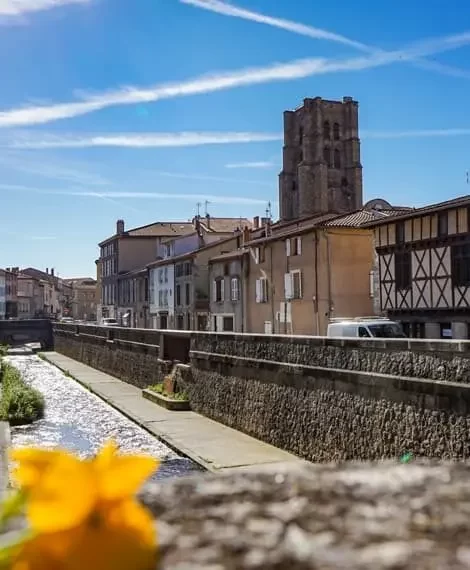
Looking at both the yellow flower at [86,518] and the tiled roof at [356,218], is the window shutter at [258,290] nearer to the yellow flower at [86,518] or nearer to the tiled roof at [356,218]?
the tiled roof at [356,218]

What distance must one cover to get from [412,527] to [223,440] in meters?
17.2

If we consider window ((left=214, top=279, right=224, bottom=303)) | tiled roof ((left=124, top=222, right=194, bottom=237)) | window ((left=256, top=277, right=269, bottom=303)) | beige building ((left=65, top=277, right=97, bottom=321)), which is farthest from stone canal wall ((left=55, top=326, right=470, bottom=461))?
beige building ((left=65, top=277, right=97, bottom=321))

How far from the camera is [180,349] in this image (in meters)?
27.1

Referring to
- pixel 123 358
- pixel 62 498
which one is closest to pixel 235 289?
pixel 123 358

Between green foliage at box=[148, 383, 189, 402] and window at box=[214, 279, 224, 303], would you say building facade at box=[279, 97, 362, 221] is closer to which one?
window at box=[214, 279, 224, 303]

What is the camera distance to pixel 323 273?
3294 cm

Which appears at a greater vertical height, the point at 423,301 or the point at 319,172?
the point at 319,172

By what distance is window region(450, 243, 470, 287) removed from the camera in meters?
24.3

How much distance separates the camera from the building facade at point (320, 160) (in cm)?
7431

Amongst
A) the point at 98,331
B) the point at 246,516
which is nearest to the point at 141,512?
the point at 246,516

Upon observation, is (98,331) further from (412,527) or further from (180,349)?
(412,527)

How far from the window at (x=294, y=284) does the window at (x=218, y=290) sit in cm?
913

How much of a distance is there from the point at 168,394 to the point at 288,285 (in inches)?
471

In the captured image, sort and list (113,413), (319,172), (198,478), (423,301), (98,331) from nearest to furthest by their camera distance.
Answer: (198,478) < (113,413) < (423,301) < (98,331) < (319,172)
